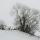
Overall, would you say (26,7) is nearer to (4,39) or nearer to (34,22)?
(34,22)

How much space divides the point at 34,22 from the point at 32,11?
5.3 inches

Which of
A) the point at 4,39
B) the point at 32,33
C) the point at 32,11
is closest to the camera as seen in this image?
the point at 4,39

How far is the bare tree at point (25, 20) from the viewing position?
2.96 ft

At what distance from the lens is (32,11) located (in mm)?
983

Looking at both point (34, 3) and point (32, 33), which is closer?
point (32, 33)

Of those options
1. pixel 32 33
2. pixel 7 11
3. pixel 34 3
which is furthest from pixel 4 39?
pixel 34 3

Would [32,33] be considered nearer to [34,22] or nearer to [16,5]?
[34,22]

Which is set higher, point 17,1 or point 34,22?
point 17,1

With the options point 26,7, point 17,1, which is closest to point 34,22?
point 26,7

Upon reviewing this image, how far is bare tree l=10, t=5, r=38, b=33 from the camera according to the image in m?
0.90

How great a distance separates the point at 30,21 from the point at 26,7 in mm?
180

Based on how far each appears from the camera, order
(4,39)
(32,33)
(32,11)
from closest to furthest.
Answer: (4,39), (32,33), (32,11)

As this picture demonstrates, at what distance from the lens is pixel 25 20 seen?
0.92 metres

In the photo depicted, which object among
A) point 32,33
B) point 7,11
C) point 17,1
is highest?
point 17,1
